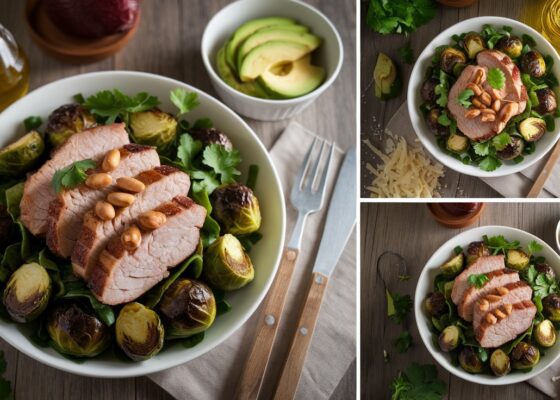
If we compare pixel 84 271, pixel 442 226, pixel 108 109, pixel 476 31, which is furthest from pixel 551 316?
pixel 108 109

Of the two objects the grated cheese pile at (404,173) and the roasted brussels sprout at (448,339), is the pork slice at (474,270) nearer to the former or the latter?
the roasted brussels sprout at (448,339)

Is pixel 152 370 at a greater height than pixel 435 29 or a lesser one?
lesser

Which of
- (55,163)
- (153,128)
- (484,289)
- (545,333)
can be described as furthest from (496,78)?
(55,163)

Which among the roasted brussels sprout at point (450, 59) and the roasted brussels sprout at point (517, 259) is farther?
the roasted brussels sprout at point (517, 259)

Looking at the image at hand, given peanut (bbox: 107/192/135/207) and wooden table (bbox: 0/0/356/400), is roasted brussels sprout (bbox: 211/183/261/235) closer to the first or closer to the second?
peanut (bbox: 107/192/135/207)

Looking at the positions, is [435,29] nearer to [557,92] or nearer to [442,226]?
[557,92]

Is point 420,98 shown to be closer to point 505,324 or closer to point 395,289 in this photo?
point 395,289

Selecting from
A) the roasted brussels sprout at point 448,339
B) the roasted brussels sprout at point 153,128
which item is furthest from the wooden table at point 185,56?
the roasted brussels sprout at point 448,339
